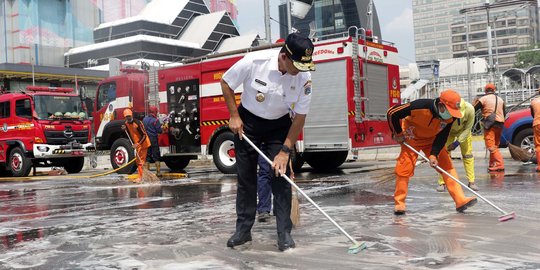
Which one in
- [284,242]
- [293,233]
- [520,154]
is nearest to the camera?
[284,242]

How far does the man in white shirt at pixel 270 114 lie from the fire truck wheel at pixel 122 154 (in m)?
10.6

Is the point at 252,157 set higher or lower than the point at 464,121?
lower

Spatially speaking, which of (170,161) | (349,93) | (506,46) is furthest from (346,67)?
(506,46)

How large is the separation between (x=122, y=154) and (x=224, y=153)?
3448 mm

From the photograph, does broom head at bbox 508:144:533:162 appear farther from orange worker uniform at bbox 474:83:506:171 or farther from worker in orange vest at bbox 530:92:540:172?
orange worker uniform at bbox 474:83:506:171

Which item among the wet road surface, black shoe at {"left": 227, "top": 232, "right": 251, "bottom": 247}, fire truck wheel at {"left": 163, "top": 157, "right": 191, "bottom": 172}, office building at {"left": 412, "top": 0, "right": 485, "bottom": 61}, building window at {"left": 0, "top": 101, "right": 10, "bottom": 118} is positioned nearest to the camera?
the wet road surface

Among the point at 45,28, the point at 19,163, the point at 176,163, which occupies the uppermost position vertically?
the point at 45,28

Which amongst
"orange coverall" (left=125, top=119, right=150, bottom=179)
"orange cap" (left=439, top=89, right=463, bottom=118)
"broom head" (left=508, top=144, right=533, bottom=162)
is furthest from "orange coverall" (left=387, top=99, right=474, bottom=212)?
"orange coverall" (left=125, top=119, right=150, bottom=179)

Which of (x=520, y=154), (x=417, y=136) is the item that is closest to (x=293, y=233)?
(x=417, y=136)

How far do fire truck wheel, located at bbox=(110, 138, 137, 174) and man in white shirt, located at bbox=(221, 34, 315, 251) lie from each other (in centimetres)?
1064

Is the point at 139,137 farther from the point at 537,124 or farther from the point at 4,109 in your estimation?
the point at 537,124

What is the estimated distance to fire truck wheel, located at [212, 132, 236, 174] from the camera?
43.1 feet

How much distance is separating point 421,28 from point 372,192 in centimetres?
16887

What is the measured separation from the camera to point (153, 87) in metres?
15.1
